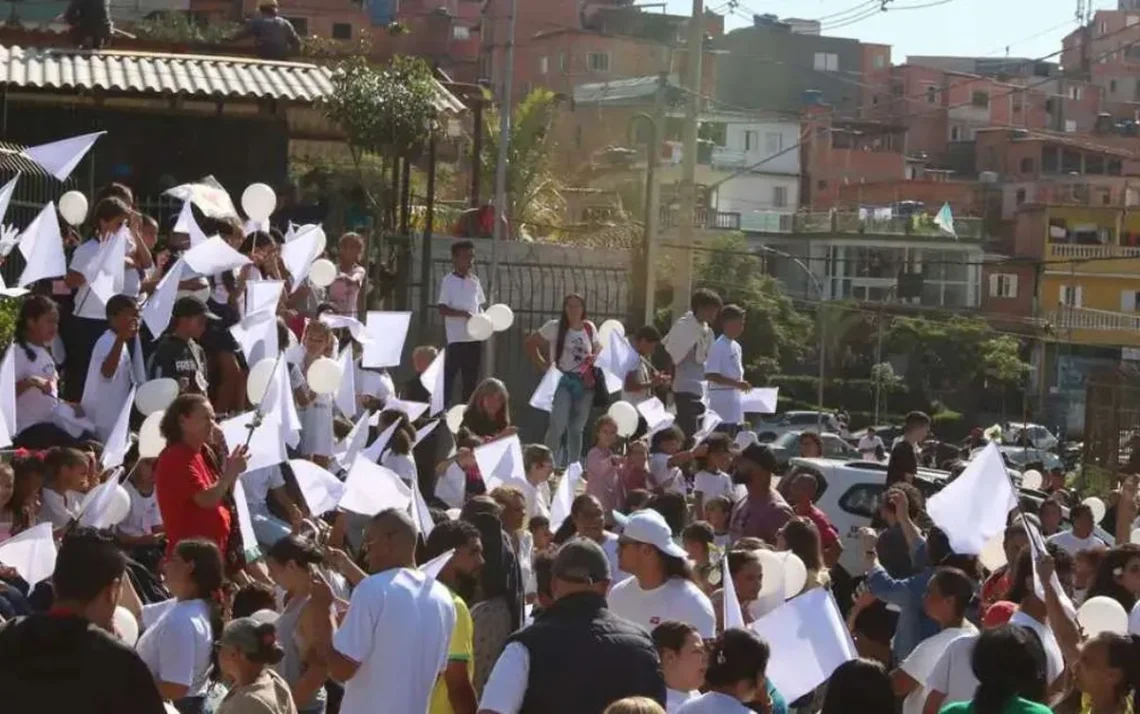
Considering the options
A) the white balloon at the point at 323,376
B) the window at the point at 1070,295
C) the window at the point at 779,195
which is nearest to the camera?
the white balloon at the point at 323,376

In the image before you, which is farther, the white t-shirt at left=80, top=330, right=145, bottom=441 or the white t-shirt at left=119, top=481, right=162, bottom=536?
the white t-shirt at left=80, top=330, right=145, bottom=441

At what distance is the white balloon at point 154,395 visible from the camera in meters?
10.8

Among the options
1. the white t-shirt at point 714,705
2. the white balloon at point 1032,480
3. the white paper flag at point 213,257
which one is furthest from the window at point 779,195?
the white t-shirt at point 714,705

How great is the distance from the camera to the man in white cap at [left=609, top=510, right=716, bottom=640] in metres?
8.36

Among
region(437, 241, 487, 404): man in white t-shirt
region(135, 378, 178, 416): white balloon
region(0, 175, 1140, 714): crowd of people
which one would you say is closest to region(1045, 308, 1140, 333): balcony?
region(437, 241, 487, 404): man in white t-shirt

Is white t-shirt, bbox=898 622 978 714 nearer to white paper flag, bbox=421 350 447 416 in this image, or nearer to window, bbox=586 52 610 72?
white paper flag, bbox=421 350 447 416

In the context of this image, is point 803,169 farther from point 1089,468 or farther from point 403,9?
point 1089,468

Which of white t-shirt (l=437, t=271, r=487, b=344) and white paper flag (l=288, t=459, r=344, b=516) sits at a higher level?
white t-shirt (l=437, t=271, r=487, b=344)

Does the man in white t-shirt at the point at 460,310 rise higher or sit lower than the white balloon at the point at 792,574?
higher

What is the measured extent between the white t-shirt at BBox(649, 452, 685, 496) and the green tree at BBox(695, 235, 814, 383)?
4408cm

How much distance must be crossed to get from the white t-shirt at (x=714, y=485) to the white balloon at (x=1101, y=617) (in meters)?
4.70

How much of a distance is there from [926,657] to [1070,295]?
73.2 meters

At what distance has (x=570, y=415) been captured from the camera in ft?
52.7

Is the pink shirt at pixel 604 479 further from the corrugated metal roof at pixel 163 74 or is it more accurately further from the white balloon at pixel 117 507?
the corrugated metal roof at pixel 163 74
